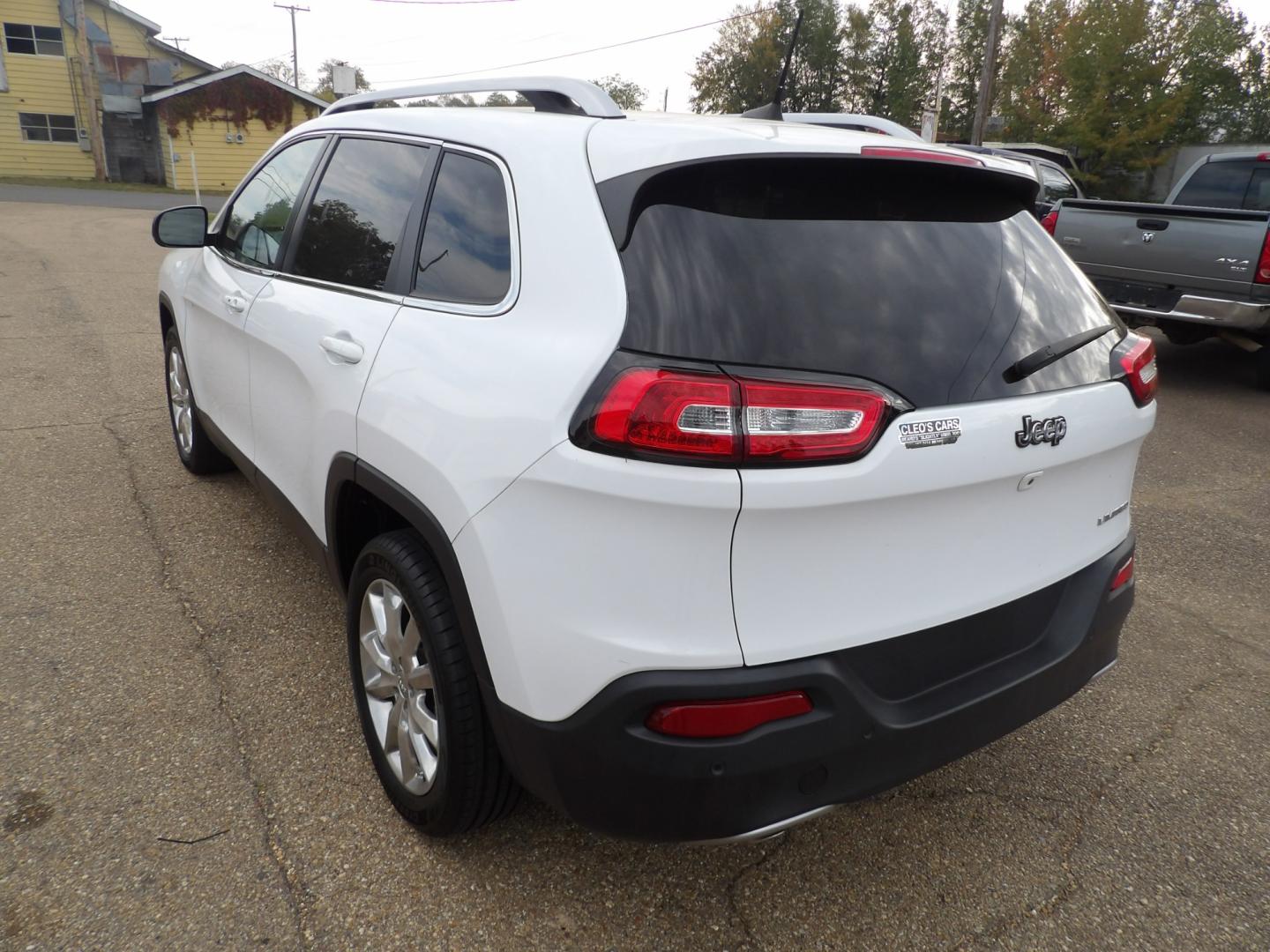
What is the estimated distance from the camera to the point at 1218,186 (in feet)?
29.4

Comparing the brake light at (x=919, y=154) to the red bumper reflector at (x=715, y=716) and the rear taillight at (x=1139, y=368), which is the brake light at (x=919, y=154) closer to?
the rear taillight at (x=1139, y=368)

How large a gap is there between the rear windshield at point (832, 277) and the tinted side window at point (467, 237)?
37 centimetres

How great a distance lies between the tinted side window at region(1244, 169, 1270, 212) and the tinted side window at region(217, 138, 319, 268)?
8.60 metres

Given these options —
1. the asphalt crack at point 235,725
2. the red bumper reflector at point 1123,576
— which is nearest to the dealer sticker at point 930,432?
the red bumper reflector at point 1123,576

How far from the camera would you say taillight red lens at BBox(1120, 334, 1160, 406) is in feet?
7.38

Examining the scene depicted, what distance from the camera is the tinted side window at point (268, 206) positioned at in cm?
329

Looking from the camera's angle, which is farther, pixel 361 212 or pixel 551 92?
pixel 361 212

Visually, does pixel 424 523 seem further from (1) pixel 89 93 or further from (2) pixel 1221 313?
(1) pixel 89 93

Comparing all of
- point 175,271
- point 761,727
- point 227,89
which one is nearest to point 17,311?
point 175,271

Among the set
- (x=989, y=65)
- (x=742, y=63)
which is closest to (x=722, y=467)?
(x=989, y=65)

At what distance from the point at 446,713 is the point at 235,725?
1.09 metres

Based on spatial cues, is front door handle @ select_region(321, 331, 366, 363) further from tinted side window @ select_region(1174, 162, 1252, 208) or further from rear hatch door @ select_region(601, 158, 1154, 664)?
tinted side window @ select_region(1174, 162, 1252, 208)

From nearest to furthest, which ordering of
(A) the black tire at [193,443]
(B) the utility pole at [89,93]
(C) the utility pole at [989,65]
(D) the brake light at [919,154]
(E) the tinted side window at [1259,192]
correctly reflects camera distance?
(D) the brake light at [919,154] → (A) the black tire at [193,443] → (E) the tinted side window at [1259,192] → (C) the utility pole at [989,65] → (B) the utility pole at [89,93]

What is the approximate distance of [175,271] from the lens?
4539 millimetres
